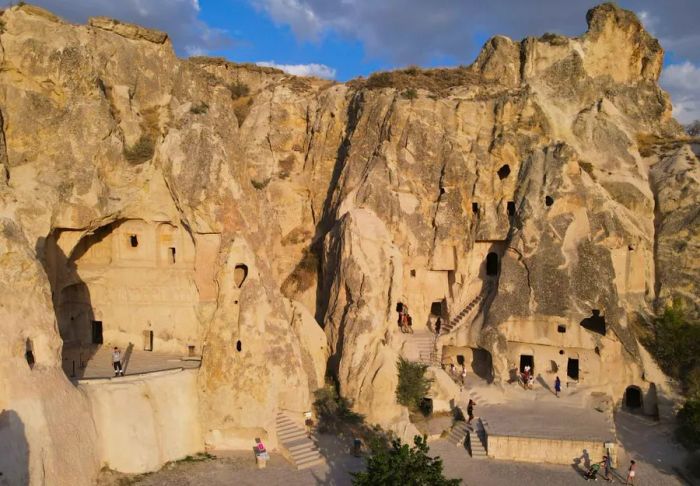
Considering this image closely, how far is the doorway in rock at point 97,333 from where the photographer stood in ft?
64.9

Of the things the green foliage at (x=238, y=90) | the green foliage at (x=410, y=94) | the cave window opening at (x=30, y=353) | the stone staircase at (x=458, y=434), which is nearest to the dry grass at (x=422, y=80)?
the green foliage at (x=410, y=94)

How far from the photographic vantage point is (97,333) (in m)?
19.8

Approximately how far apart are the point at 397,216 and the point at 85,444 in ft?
46.9

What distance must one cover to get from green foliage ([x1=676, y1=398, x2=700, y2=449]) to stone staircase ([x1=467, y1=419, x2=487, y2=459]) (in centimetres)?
671

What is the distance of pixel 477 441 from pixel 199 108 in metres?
15.2

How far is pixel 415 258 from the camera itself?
78.0 feet

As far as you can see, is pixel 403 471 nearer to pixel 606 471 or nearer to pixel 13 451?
pixel 606 471

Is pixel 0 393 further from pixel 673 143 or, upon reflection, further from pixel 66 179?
pixel 673 143

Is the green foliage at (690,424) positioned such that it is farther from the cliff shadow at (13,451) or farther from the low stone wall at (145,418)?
the cliff shadow at (13,451)

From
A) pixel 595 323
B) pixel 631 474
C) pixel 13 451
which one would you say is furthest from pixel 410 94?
pixel 13 451

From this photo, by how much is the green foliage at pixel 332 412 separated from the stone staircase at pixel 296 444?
105 centimetres

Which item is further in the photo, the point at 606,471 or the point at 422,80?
the point at 422,80

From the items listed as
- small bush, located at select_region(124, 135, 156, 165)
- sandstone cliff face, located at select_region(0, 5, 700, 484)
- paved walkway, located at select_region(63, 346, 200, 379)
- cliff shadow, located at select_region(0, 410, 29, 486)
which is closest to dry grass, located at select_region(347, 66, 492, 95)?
sandstone cliff face, located at select_region(0, 5, 700, 484)

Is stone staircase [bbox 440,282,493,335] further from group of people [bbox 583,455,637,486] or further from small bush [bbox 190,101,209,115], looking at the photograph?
small bush [bbox 190,101,209,115]
